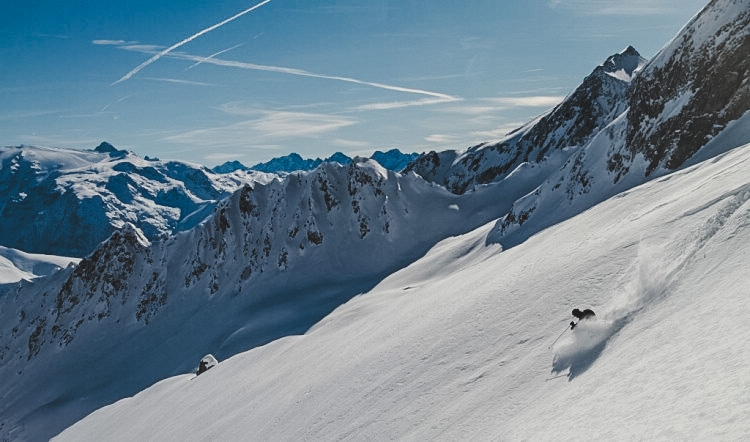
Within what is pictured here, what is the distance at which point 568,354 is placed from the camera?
10.9 metres

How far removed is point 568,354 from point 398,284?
48.0 metres

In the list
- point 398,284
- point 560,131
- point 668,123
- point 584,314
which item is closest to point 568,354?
point 584,314

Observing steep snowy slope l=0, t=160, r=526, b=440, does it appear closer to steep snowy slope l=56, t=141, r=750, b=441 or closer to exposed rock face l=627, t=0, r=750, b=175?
steep snowy slope l=56, t=141, r=750, b=441

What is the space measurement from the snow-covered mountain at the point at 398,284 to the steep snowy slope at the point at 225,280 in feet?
1.28


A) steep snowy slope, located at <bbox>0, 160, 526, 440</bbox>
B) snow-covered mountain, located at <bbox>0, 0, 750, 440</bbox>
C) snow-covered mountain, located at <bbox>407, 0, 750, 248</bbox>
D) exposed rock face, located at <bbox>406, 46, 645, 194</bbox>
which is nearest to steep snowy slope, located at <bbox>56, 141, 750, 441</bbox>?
snow-covered mountain, located at <bbox>0, 0, 750, 440</bbox>

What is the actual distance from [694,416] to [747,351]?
1363 mm

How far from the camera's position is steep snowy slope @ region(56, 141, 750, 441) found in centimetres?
685

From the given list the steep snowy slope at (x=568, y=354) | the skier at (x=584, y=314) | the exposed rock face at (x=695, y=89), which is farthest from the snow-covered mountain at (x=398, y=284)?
the skier at (x=584, y=314)

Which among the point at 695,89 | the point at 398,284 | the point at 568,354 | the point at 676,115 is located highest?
the point at 695,89

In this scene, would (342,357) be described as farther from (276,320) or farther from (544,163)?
(544,163)

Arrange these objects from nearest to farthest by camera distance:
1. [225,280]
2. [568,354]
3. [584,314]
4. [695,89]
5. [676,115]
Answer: [568,354], [584,314], [695,89], [676,115], [225,280]

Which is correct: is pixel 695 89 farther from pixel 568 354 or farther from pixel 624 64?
pixel 624 64

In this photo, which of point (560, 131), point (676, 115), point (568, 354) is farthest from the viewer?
point (560, 131)

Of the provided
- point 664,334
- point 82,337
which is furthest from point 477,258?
point 82,337
